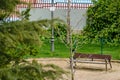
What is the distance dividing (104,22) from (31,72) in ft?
61.5

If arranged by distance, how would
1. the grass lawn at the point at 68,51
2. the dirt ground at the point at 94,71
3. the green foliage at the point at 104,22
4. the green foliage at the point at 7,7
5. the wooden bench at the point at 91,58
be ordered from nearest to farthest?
the green foliage at the point at 7,7 → the dirt ground at the point at 94,71 → the wooden bench at the point at 91,58 → the grass lawn at the point at 68,51 → the green foliage at the point at 104,22

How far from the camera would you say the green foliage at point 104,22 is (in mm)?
23156

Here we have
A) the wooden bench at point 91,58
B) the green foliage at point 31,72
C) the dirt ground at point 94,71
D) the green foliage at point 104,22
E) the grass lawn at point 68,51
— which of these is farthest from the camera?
the green foliage at point 104,22

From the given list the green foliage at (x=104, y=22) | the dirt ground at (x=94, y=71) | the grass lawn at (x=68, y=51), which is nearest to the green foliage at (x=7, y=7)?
the dirt ground at (x=94, y=71)

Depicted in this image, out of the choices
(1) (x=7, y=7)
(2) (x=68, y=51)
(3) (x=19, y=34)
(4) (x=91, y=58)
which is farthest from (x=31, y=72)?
(2) (x=68, y=51)

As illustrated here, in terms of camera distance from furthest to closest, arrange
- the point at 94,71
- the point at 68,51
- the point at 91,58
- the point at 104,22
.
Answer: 1. the point at 104,22
2. the point at 68,51
3. the point at 91,58
4. the point at 94,71

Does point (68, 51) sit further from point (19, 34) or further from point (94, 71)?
point (19, 34)

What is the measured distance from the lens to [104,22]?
78.4ft

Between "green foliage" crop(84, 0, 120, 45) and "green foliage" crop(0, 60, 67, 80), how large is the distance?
683 inches

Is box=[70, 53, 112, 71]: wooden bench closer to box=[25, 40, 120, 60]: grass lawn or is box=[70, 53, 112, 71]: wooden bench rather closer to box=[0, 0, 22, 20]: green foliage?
box=[25, 40, 120, 60]: grass lawn

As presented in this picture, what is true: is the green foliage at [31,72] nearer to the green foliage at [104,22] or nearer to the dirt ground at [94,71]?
the dirt ground at [94,71]

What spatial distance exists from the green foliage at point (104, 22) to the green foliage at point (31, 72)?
1735 cm

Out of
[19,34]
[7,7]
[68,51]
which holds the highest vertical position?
[7,7]

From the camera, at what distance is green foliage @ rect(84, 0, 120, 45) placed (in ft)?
76.0
